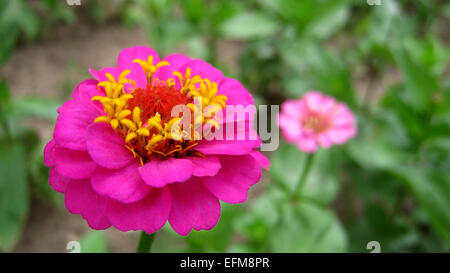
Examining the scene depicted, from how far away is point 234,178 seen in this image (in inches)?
18.9

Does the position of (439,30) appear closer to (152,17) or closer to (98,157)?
(152,17)

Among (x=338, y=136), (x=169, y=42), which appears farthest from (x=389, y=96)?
(x=169, y=42)

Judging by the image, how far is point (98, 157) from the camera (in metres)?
0.43

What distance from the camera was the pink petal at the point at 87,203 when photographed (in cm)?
45

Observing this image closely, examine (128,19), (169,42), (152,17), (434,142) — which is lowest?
(434,142)

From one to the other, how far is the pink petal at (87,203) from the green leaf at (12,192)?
743 millimetres

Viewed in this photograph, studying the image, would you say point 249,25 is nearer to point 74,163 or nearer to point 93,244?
point 93,244

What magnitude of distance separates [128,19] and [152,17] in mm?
598

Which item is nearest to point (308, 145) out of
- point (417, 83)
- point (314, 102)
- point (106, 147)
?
point (314, 102)

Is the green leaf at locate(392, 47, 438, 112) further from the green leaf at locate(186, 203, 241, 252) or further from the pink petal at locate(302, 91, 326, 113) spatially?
the green leaf at locate(186, 203, 241, 252)

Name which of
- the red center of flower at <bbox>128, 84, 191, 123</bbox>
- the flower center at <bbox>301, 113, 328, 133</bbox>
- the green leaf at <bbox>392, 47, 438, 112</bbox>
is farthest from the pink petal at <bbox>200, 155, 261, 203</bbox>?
the green leaf at <bbox>392, 47, 438, 112</bbox>

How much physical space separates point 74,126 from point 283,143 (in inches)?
39.6

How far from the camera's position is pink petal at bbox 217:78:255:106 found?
55 cm

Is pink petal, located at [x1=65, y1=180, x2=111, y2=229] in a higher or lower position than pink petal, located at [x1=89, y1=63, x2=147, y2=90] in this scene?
lower
